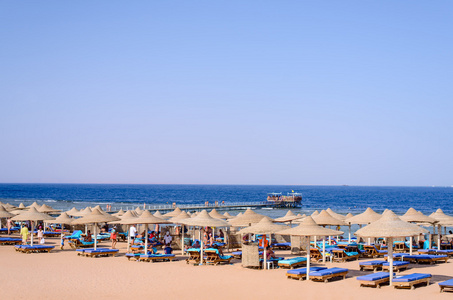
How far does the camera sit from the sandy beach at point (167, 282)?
13.8 meters

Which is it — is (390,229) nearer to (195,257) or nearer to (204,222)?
(204,222)

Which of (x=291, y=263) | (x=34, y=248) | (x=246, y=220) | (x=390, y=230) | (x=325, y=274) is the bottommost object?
(x=34, y=248)

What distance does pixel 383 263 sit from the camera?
1797 centimetres

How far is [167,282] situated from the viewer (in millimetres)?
15734

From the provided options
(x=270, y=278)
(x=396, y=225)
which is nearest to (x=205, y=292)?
(x=270, y=278)

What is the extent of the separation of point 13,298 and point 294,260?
9757 mm

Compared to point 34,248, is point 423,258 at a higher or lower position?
higher

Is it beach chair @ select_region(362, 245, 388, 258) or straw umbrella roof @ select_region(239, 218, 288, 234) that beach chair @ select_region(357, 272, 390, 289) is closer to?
straw umbrella roof @ select_region(239, 218, 288, 234)

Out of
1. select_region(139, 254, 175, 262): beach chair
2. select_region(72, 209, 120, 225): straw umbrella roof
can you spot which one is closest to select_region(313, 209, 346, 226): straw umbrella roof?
select_region(139, 254, 175, 262): beach chair

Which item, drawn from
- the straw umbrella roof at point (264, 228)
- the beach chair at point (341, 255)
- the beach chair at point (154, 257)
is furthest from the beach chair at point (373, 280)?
the beach chair at point (154, 257)

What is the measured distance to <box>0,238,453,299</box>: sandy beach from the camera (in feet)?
45.3

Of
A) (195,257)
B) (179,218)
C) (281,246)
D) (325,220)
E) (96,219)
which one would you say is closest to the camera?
(195,257)

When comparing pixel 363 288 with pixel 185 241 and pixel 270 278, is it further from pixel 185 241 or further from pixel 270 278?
pixel 185 241

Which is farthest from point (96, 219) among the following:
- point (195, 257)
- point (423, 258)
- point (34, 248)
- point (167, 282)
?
point (423, 258)
